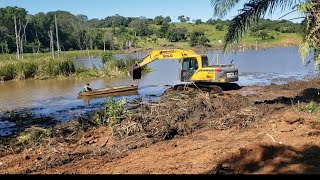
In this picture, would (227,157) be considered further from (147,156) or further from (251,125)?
(251,125)

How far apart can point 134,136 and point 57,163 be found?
2.30 m

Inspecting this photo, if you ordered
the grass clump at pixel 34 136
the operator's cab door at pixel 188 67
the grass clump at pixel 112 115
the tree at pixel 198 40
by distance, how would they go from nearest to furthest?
the grass clump at pixel 34 136
the grass clump at pixel 112 115
the operator's cab door at pixel 188 67
the tree at pixel 198 40

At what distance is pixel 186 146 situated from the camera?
919cm

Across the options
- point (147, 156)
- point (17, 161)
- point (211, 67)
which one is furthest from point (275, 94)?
point (17, 161)

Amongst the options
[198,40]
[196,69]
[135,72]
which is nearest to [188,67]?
[196,69]

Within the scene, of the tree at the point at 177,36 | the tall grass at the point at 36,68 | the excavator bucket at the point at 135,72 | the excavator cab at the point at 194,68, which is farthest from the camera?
the tree at the point at 177,36

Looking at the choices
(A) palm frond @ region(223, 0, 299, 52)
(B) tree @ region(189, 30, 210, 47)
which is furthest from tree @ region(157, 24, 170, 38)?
(A) palm frond @ region(223, 0, 299, 52)

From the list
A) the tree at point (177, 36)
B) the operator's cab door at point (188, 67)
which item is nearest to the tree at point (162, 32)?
the tree at point (177, 36)

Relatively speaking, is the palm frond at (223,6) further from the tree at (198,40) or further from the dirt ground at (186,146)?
the tree at (198,40)

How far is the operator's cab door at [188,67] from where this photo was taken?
20141 millimetres

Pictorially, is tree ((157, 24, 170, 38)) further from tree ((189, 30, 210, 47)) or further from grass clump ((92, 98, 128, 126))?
grass clump ((92, 98, 128, 126))

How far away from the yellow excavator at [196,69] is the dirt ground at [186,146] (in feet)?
17.9

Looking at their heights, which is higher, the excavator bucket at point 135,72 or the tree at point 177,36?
the tree at point 177,36
